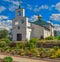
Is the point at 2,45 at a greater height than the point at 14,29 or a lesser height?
lesser

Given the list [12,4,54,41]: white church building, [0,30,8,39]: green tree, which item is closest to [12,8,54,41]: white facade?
[12,4,54,41]: white church building

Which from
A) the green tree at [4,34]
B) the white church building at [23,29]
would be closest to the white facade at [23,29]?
the white church building at [23,29]

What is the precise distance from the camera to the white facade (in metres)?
45.7

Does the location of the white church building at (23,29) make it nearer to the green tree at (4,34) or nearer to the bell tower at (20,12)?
the bell tower at (20,12)

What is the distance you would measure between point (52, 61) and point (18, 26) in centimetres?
2964

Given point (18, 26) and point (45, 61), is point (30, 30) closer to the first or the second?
point (18, 26)

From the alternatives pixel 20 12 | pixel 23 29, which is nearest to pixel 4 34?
pixel 23 29

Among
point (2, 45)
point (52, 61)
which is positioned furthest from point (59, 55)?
point (2, 45)

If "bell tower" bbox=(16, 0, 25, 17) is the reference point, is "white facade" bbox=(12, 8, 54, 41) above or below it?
below

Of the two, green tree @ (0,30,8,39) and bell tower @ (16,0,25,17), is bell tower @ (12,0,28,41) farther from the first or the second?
green tree @ (0,30,8,39)

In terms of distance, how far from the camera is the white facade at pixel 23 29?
45.7 meters

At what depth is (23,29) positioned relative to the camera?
45.9m

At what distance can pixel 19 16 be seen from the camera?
45719mm

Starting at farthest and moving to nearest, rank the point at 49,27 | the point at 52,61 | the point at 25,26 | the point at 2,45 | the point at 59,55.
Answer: the point at 49,27 → the point at 25,26 → the point at 2,45 → the point at 59,55 → the point at 52,61
